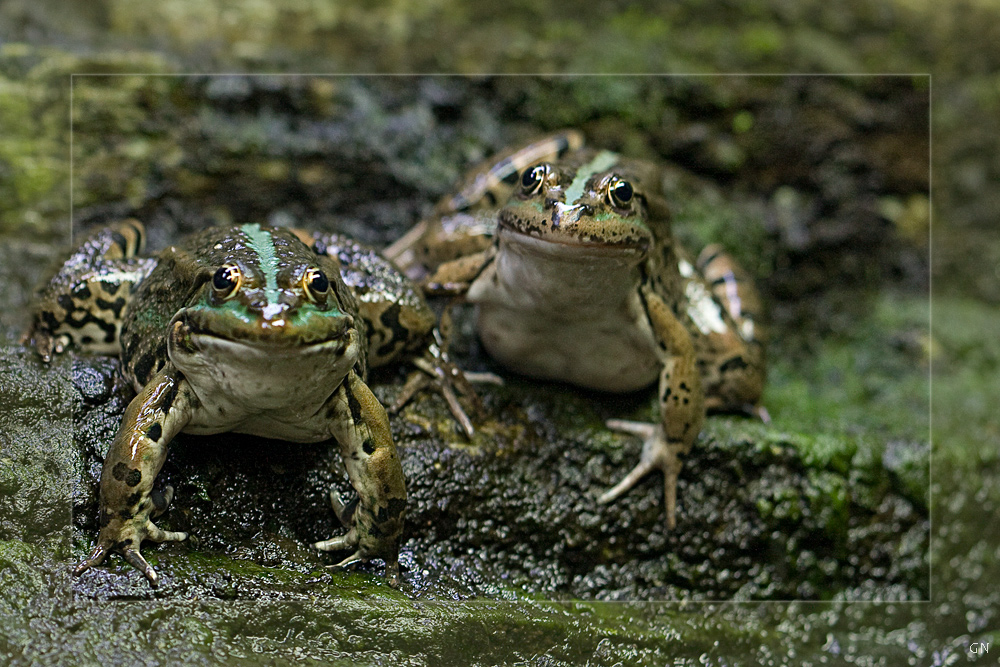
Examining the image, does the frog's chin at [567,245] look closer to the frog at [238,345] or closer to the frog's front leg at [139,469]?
the frog at [238,345]

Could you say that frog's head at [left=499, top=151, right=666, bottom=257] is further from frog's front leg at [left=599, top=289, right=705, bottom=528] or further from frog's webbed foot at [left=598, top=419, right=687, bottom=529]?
frog's webbed foot at [left=598, top=419, right=687, bottom=529]

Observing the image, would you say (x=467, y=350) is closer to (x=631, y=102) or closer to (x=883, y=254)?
(x=631, y=102)

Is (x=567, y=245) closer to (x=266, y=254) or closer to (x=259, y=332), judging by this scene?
(x=266, y=254)

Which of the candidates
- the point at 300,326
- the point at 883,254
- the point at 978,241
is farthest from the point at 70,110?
the point at 978,241

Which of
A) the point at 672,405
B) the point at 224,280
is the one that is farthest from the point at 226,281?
the point at 672,405

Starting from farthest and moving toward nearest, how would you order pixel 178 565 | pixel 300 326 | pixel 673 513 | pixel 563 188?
pixel 673 513 → pixel 563 188 → pixel 178 565 → pixel 300 326

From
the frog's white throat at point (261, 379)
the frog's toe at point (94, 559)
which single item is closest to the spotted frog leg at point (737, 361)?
the frog's white throat at point (261, 379)
